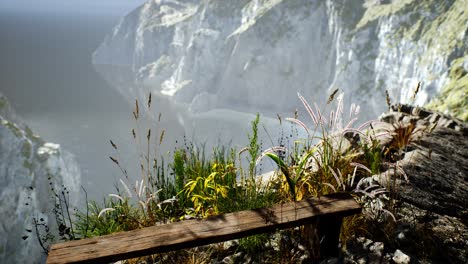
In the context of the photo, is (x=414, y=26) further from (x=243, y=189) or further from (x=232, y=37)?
(x=243, y=189)

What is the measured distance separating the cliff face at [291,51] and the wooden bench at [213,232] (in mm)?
54562

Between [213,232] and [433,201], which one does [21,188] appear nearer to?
[213,232]

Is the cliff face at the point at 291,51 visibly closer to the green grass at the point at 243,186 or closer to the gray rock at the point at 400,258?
the green grass at the point at 243,186

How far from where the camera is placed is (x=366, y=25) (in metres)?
82.8

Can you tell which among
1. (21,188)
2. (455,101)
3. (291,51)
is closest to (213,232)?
(455,101)

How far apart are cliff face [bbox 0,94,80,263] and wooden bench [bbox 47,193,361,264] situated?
27104 millimetres

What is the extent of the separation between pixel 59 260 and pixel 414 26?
78.8 m

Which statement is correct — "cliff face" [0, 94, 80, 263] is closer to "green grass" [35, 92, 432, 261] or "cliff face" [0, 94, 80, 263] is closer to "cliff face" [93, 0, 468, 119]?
"green grass" [35, 92, 432, 261]

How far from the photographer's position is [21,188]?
38.2 meters

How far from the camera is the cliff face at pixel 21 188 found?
116 feet

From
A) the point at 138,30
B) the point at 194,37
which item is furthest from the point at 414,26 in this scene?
the point at 138,30

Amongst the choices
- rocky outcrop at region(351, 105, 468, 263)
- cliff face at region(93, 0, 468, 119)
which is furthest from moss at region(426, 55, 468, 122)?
cliff face at region(93, 0, 468, 119)

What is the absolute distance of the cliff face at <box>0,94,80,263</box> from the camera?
35.3 m

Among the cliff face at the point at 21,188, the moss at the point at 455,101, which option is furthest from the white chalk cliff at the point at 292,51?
the cliff face at the point at 21,188
